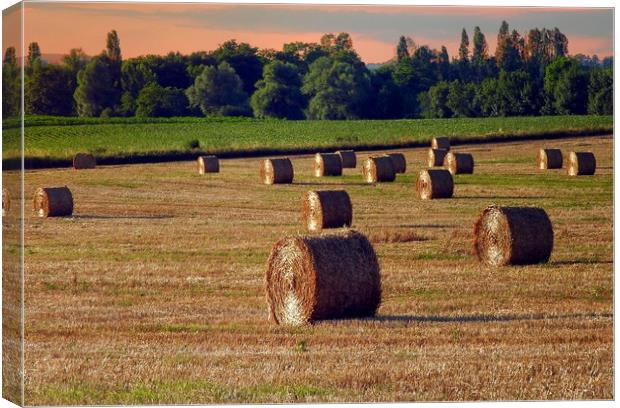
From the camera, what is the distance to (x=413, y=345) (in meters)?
13.0

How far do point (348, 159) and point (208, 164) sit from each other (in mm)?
3506

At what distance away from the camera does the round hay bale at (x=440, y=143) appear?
35844 mm

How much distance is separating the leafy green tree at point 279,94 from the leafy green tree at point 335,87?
128 mm

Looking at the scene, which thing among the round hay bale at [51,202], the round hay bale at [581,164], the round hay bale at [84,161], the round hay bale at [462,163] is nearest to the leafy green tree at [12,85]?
the round hay bale at [51,202]

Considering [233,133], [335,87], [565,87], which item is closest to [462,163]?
[233,133]

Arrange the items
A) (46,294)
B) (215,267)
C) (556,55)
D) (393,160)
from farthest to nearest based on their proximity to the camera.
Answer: (393,160) < (215,267) < (46,294) < (556,55)

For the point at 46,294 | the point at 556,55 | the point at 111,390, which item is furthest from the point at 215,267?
the point at 111,390

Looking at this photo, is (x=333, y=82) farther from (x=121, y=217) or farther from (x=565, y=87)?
(x=121, y=217)

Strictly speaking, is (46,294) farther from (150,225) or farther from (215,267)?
(150,225)

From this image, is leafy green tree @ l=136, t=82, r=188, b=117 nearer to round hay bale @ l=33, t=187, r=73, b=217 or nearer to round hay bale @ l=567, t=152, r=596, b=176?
A: round hay bale @ l=33, t=187, r=73, b=217

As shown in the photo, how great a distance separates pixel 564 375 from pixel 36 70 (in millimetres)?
5351

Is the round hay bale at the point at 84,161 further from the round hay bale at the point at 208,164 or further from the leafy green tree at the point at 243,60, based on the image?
the leafy green tree at the point at 243,60

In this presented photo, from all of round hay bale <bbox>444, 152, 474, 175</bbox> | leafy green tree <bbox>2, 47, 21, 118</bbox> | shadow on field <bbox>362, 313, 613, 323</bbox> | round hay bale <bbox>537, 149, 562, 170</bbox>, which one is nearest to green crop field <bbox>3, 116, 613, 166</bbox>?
leafy green tree <bbox>2, 47, 21, 118</bbox>

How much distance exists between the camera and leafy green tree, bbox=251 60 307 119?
15.6 meters
